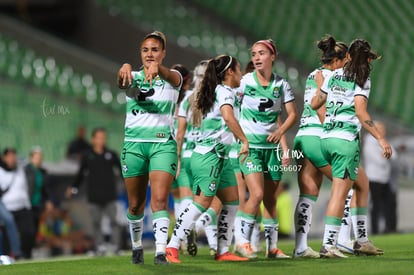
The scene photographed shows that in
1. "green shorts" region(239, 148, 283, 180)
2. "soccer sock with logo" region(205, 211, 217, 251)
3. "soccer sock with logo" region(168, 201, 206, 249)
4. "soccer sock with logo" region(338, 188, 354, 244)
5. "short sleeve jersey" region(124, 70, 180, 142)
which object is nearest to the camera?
"short sleeve jersey" region(124, 70, 180, 142)

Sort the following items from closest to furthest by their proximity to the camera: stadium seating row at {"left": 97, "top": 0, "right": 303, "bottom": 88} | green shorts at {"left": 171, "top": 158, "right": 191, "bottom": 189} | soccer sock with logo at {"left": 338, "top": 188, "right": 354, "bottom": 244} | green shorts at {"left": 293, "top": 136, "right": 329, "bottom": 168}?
green shorts at {"left": 293, "top": 136, "right": 329, "bottom": 168}, soccer sock with logo at {"left": 338, "top": 188, "right": 354, "bottom": 244}, green shorts at {"left": 171, "top": 158, "right": 191, "bottom": 189}, stadium seating row at {"left": 97, "top": 0, "right": 303, "bottom": 88}

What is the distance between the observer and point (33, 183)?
20.3m

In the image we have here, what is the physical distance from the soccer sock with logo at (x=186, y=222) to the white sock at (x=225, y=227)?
0.52m

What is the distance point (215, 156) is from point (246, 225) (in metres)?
0.97

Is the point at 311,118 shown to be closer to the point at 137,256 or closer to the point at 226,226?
the point at 226,226

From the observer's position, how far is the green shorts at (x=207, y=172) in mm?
12188

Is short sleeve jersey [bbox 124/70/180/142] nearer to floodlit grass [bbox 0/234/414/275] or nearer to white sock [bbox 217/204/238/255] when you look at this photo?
floodlit grass [bbox 0/234/414/275]

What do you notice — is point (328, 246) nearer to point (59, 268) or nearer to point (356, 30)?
point (59, 268)

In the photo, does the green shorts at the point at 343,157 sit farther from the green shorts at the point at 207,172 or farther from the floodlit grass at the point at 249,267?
the green shorts at the point at 207,172

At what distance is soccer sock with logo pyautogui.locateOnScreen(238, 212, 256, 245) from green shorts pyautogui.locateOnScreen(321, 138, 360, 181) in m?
1.21

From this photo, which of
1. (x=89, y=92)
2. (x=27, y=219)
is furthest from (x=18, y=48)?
(x=27, y=219)

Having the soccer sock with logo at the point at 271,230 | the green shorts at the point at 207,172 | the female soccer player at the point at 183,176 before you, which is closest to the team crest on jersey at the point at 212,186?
the green shorts at the point at 207,172

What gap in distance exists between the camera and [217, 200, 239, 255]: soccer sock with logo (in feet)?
41.3

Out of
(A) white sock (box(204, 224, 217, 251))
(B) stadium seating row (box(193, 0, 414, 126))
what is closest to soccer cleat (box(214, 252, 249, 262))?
(A) white sock (box(204, 224, 217, 251))
